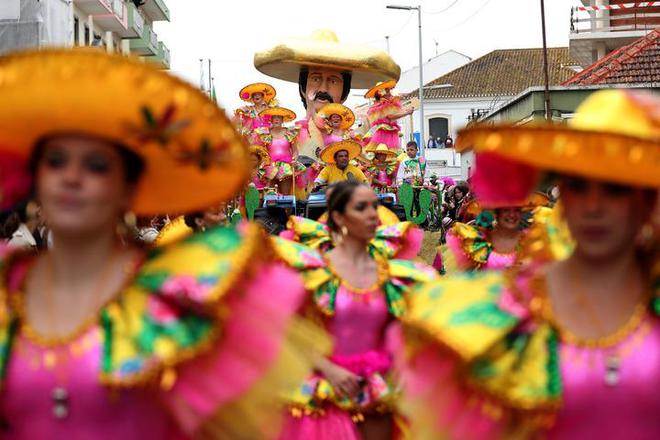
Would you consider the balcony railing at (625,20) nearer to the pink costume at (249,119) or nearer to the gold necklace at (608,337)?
the pink costume at (249,119)

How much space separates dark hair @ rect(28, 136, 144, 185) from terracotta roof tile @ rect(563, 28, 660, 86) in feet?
90.4

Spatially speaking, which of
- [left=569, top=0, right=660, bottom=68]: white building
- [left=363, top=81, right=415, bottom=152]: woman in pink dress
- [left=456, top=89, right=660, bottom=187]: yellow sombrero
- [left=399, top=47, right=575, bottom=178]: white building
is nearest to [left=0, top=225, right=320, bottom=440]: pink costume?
[left=456, top=89, right=660, bottom=187]: yellow sombrero

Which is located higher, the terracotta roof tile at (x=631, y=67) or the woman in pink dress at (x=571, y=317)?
the terracotta roof tile at (x=631, y=67)

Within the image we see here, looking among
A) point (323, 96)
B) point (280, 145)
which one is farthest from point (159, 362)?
point (280, 145)

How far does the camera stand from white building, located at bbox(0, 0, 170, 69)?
21734 millimetres

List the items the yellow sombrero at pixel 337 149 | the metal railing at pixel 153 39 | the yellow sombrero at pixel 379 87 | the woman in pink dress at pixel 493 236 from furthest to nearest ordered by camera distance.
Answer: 1. the metal railing at pixel 153 39
2. the yellow sombrero at pixel 379 87
3. the yellow sombrero at pixel 337 149
4. the woman in pink dress at pixel 493 236

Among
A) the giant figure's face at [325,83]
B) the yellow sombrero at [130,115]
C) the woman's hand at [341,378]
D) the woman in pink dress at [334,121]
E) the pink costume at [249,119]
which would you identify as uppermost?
the giant figure's face at [325,83]

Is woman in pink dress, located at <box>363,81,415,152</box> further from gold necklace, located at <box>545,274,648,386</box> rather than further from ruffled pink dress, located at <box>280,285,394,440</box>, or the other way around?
gold necklace, located at <box>545,274,648,386</box>

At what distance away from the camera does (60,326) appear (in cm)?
323

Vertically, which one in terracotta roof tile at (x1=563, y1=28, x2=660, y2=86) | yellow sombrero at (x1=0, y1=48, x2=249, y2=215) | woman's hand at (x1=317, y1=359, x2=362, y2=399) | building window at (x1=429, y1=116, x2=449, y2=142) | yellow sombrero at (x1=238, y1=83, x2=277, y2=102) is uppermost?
building window at (x1=429, y1=116, x2=449, y2=142)

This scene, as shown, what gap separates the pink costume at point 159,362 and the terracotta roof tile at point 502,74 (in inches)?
2577

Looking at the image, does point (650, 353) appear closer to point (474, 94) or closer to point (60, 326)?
point (60, 326)

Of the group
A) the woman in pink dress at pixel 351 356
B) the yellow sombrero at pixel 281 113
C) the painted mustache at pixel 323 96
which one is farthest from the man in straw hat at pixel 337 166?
the woman in pink dress at pixel 351 356

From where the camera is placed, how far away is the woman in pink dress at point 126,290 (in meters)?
3.08
